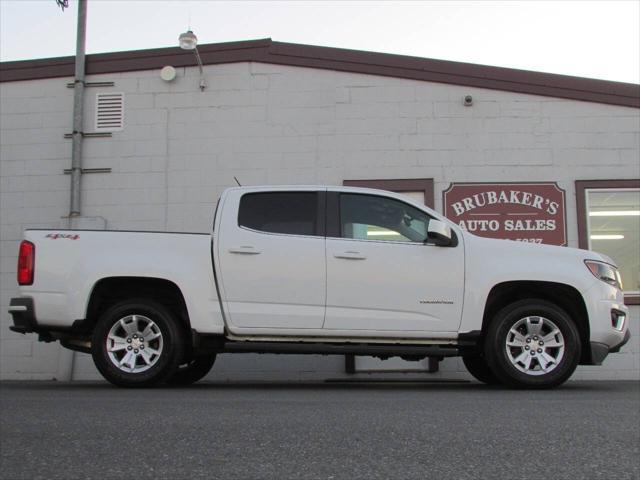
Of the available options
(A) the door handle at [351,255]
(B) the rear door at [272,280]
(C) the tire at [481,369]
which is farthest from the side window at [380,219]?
(C) the tire at [481,369]

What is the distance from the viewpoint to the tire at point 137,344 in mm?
6480

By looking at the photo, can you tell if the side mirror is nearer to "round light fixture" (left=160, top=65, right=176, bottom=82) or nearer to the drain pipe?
"round light fixture" (left=160, top=65, right=176, bottom=82)

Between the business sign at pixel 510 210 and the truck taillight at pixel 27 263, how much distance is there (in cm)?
624

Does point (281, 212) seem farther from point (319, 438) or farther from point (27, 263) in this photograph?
point (319, 438)

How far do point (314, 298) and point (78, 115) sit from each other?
6.52 m

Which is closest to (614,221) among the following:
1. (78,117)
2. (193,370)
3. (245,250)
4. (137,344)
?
(245,250)

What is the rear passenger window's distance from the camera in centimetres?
693

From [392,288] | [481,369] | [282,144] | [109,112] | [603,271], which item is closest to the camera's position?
[392,288]

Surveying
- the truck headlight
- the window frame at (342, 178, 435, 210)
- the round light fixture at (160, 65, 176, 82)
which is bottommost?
the truck headlight

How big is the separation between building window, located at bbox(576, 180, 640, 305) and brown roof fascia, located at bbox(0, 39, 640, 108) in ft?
4.43

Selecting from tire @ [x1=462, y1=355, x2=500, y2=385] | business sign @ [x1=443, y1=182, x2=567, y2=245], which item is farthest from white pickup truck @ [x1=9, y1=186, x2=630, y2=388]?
business sign @ [x1=443, y1=182, x2=567, y2=245]

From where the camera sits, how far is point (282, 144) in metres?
11.4

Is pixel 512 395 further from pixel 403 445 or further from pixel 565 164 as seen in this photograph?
pixel 565 164

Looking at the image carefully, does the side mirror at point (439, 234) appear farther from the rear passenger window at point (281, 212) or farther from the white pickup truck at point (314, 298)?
the rear passenger window at point (281, 212)
